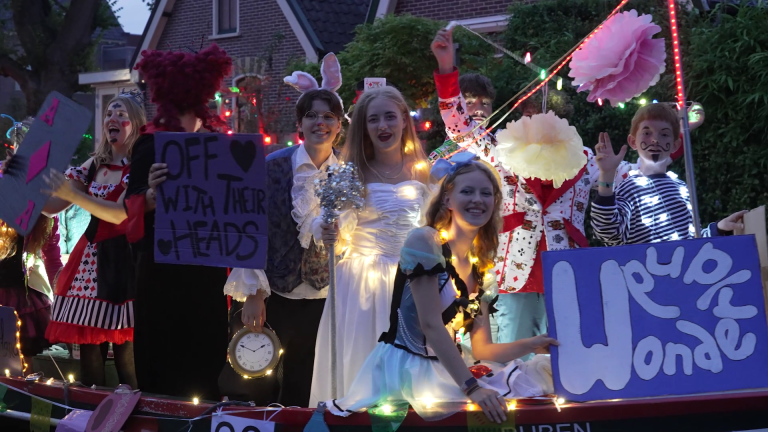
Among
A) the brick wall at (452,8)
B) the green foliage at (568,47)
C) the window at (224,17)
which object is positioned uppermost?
the window at (224,17)

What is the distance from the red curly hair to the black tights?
4.14ft

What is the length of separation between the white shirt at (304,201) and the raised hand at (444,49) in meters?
0.82

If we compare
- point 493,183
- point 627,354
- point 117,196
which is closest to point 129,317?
point 117,196

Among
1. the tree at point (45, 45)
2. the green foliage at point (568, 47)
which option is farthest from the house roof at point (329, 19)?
the tree at point (45, 45)

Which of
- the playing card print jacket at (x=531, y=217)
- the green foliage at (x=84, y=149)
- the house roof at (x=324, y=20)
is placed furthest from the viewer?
the green foliage at (x=84, y=149)

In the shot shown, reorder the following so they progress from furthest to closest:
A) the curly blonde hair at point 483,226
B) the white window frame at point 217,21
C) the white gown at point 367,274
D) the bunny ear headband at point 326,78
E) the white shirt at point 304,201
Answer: the white window frame at point 217,21
the bunny ear headband at point 326,78
the white shirt at point 304,201
the white gown at point 367,274
the curly blonde hair at point 483,226

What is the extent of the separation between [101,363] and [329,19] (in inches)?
575

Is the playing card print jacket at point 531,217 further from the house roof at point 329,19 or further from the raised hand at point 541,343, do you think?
the house roof at point 329,19

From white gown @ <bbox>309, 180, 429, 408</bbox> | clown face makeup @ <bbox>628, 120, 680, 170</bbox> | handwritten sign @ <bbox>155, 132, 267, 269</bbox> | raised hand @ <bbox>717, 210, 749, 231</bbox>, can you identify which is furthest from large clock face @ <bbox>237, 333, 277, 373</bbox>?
raised hand @ <bbox>717, 210, 749, 231</bbox>

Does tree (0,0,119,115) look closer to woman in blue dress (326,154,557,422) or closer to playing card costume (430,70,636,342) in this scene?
playing card costume (430,70,636,342)

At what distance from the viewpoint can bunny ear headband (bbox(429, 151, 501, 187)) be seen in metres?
3.30

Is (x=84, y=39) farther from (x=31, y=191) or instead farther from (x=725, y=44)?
(x=31, y=191)

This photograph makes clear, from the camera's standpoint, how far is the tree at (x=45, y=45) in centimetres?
2309

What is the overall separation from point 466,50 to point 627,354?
30.1 ft
